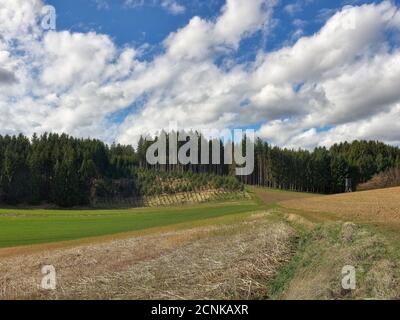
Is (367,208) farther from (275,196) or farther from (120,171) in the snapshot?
(120,171)

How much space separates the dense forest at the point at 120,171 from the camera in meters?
130

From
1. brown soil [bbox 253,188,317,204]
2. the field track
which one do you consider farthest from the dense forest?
the field track

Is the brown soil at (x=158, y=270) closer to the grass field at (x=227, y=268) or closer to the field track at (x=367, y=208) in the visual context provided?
the grass field at (x=227, y=268)

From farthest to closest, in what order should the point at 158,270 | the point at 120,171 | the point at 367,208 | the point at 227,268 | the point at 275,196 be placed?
the point at 120,171
the point at 275,196
the point at 367,208
the point at 158,270
the point at 227,268

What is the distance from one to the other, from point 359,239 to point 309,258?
11.8 ft

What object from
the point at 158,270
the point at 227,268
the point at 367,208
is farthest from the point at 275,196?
the point at 227,268

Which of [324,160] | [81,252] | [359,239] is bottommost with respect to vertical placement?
[81,252]

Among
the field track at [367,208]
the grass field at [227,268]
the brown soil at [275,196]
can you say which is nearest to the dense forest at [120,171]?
the brown soil at [275,196]

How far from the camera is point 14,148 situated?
14412cm

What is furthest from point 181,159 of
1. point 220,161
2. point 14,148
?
point 14,148

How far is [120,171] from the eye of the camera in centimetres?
16950

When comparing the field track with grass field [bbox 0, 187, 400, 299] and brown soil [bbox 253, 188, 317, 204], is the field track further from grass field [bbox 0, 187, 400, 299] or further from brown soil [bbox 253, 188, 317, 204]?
brown soil [bbox 253, 188, 317, 204]

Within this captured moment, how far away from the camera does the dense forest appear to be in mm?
129500

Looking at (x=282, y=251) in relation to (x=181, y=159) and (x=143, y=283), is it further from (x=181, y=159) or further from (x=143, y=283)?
(x=181, y=159)
